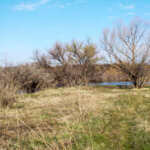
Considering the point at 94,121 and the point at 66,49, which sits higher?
the point at 66,49

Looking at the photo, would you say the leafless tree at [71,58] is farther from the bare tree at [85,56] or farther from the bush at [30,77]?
the bush at [30,77]

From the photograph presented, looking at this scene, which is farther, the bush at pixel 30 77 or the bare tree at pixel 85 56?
the bare tree at pixel 85 56

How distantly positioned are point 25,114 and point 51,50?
2121 centimetres

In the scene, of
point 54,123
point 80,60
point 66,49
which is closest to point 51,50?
point 66,49

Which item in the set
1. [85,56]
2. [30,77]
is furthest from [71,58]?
[30,77]

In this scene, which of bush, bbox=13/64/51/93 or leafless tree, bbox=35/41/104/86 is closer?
bush, bbox=13/64/51/93

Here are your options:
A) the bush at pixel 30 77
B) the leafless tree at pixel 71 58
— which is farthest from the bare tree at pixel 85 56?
the bush at pixel 30 77

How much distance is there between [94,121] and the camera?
389cm

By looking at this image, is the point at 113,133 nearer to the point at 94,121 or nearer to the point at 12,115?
the point at 94,121

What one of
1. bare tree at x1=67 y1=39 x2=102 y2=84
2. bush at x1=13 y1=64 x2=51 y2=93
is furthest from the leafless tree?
bush at x1=13 y1=64 x2=51 y2=93

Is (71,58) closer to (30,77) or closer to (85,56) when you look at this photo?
(85,56)

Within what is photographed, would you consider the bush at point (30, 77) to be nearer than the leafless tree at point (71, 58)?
Yes

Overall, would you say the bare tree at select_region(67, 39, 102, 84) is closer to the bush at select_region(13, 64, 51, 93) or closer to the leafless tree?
the leafless tree

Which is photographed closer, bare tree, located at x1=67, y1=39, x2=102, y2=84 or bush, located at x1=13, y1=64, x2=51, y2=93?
bush, located at x1=13, y1=64, x2=51, y2=93
